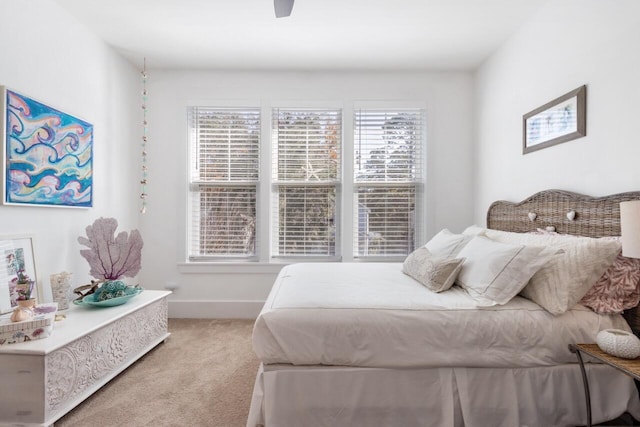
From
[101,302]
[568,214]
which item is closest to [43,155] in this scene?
[101,302]

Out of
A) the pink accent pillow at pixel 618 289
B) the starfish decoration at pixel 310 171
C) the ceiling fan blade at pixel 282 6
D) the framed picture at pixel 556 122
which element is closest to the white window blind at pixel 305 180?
the starfish decoration at pixel 310 171

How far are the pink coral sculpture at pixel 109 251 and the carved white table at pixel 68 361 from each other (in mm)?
291

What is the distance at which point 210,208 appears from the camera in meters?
3.44

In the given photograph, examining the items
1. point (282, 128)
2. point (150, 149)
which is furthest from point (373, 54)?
point (150, 149)

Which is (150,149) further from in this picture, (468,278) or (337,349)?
(468,278)

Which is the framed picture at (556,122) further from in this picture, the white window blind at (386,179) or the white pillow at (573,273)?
the white window blind at (386,179)

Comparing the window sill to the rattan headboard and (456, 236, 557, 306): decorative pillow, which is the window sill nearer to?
(456, 236, 557, 306): decorative pillow

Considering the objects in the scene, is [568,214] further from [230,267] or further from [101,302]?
[101,302]

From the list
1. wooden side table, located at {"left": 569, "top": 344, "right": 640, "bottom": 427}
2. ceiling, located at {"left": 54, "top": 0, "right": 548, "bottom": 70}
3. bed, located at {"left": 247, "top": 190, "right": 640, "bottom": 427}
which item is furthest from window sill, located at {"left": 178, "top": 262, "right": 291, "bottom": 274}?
wooden side table, located at {"left": 569, "top": 344, "right": 640, "bottom": 427}

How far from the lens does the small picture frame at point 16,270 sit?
6.25 ft

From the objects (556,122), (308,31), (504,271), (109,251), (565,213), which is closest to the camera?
(504,271)

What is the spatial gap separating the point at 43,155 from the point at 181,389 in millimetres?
1869

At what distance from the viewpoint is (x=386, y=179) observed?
3.44 metres

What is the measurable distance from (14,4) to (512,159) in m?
3.79
